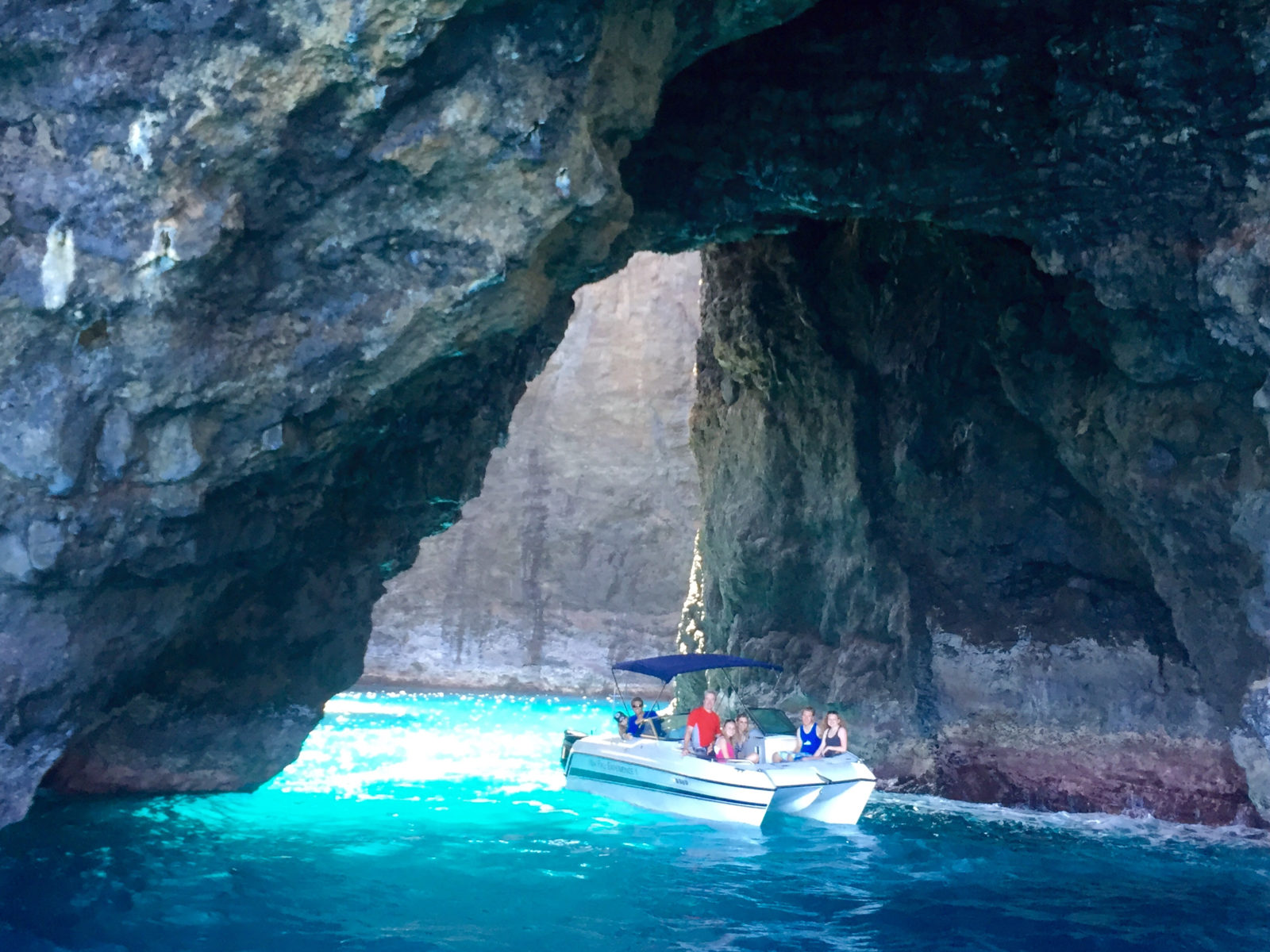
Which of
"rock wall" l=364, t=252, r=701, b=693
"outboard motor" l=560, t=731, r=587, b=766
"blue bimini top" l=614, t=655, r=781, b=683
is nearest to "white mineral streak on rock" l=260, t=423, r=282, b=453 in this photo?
"blue bimini top" l=614, t=655, r=781, b=683

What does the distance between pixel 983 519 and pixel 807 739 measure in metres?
4.04

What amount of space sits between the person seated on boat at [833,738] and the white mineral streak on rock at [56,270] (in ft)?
33.5

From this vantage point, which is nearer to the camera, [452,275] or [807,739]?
[452,275]

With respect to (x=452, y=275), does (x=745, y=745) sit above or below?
below

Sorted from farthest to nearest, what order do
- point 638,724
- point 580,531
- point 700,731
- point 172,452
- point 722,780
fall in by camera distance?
point 580,531
point 638,724
point 700,731
point 722,780
point 172,452

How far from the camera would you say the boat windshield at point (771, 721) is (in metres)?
14.9

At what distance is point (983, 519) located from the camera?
49.5 ft

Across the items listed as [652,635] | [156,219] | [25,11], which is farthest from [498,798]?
[652,635]

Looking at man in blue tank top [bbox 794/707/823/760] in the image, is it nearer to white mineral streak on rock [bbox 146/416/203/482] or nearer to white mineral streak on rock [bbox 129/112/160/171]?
white mineral streak on rock [bbox 146/416/203/482]

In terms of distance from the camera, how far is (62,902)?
8.27m

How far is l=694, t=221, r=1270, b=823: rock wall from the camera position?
12180mm

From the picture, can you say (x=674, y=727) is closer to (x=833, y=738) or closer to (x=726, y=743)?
(x=726, y=743)

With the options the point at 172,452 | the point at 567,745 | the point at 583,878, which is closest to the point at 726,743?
the point at 567,745

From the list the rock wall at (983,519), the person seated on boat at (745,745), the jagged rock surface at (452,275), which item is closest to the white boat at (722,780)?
the person seated on boat at (745,745)
